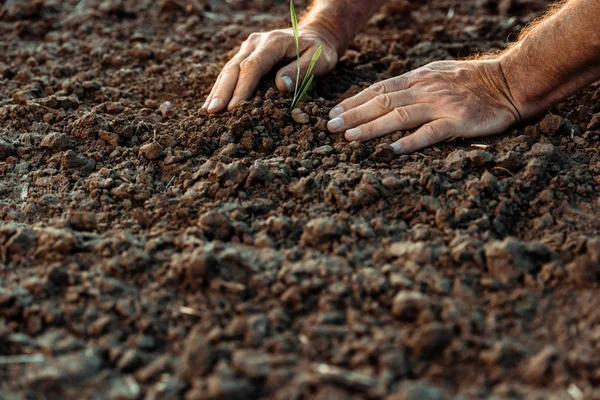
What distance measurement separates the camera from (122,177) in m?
2.15

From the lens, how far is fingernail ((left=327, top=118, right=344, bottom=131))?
2.35 m

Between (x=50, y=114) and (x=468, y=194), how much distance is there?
1.60 metres

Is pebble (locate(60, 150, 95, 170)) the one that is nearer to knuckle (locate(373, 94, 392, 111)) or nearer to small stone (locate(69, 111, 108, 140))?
small stone (locate(69, 111, 108, 140))

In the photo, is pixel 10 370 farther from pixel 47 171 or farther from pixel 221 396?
pixel 47 171

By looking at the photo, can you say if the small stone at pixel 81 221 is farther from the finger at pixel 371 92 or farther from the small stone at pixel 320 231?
the finger at pixel 371 92

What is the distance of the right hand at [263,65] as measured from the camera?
8.25ft

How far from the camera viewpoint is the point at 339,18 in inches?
115

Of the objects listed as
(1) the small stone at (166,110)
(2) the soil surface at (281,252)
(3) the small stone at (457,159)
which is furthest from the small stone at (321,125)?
(1) the small stone at (166,110)

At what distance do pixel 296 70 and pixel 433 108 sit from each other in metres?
0.58

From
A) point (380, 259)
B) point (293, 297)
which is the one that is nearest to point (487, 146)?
point (380, 259)

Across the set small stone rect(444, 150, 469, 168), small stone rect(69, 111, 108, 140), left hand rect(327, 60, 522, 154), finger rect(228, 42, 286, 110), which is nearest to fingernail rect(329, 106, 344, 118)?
left hand rect(327, 60, 522, 154)

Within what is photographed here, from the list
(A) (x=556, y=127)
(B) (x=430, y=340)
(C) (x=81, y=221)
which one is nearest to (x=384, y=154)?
(A) (x=556, y=127)

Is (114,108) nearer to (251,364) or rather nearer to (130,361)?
(130,361)

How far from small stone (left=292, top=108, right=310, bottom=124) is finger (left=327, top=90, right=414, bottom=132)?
0.29 feet
